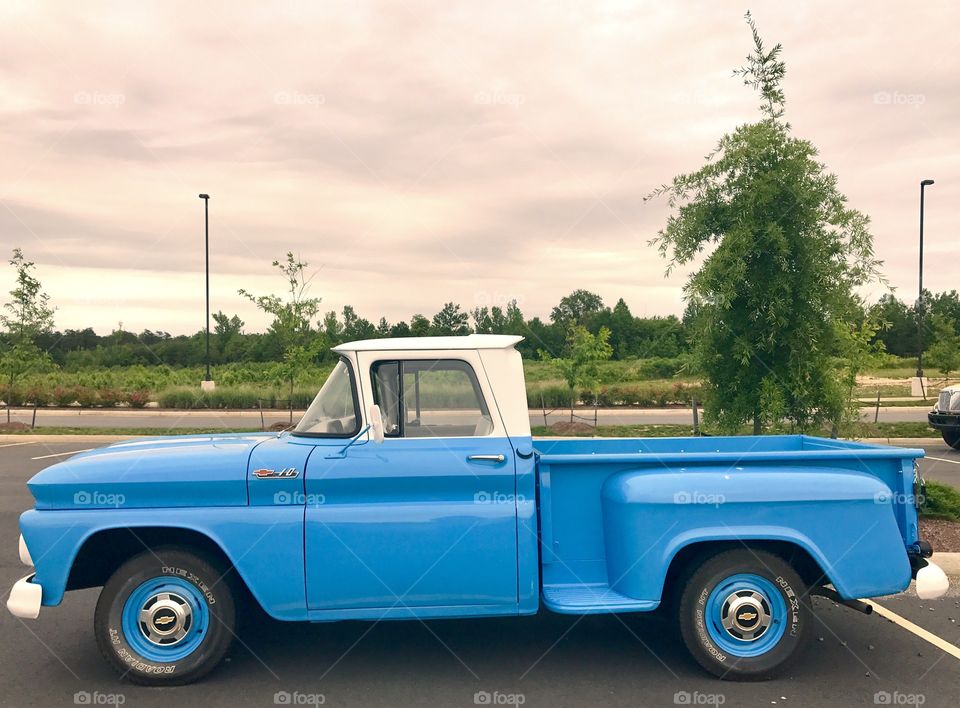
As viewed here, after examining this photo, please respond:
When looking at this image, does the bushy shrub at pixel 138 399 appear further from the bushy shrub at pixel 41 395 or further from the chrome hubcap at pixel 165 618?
the chrome hubcap at pixel 165 618

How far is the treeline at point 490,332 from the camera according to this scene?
51.8 ft

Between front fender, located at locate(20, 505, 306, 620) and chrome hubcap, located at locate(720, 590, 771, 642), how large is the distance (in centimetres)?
245

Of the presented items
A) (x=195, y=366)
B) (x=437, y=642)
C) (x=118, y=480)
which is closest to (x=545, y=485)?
(x=437, y=642)

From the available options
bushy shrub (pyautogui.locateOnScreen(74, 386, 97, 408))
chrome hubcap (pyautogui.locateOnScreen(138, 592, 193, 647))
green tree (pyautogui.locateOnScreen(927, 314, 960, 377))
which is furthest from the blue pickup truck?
bushy shrub (pyautogui.locateOnScreen(74, 386, 97, 408))

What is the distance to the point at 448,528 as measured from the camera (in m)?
4.45

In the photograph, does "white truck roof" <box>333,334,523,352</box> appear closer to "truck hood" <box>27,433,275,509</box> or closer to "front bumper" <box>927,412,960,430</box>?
"truck hood" <box>27,433,275,509</box>

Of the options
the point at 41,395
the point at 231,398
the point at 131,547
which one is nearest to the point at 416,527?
the point at 131,547

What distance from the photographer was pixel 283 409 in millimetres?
28953

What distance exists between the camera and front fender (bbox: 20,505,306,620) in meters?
4.41

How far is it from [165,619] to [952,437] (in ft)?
52.7

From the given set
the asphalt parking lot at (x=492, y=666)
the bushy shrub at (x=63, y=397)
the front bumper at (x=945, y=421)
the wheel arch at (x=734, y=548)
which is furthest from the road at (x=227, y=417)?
the wheel arch at (x=734, y=548)

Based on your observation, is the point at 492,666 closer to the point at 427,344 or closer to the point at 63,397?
the point at 427,344

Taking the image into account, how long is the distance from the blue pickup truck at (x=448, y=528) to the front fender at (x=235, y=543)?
1cm

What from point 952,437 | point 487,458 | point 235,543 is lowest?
point 952,437
